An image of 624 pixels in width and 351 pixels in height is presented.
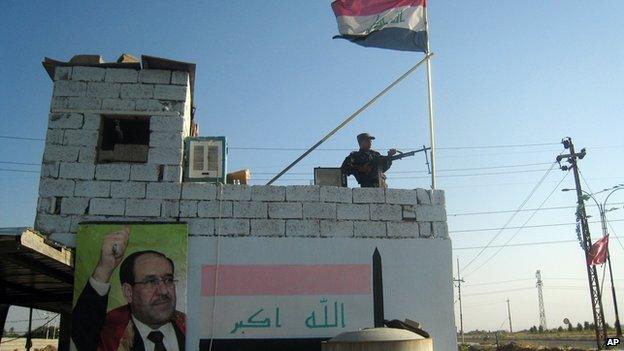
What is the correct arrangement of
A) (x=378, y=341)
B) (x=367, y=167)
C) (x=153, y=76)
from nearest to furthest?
(x=378, y=341) < (x=153, y=76) < (x=367, y=167)

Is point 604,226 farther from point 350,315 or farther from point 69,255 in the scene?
point 69,255

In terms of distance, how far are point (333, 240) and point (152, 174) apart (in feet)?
9.37

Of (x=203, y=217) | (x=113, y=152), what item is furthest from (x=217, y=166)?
(x=113, y=152)

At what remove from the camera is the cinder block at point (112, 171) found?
8.09 metres

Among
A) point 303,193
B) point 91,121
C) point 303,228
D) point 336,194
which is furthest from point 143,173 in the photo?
point 336,194

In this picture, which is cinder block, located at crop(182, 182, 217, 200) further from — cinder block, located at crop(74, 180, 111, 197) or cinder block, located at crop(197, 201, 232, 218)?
cinder block, located at crop(74, 180, 111, 197)

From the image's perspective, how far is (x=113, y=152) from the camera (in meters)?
8.39

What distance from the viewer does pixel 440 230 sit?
871 cm

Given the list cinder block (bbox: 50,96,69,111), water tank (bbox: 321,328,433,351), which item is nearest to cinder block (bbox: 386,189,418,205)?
water tank (bbox: 321,328,433,351)

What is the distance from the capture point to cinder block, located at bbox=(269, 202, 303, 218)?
8.28 meters

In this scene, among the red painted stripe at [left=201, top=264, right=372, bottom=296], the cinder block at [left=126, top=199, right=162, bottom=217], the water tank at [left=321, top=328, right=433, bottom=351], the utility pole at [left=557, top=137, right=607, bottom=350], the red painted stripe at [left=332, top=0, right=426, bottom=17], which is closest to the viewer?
the water tank at [left=321, top=328, right=433, bottom=351]

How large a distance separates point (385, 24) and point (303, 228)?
4331 millimetres

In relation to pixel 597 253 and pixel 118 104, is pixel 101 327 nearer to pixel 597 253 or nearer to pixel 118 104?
pixel 118 104

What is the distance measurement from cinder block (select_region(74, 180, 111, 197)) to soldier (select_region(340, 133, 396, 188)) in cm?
373
